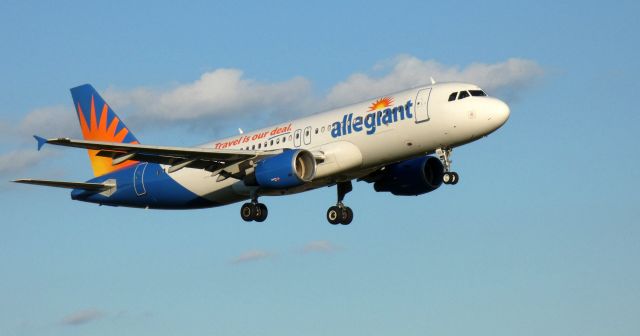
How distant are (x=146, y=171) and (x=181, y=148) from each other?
765cm

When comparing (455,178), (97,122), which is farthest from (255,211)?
(97,122)

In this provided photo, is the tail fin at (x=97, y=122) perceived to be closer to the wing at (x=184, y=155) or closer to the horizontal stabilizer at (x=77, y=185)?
the horizontal stabilizer at (x=77, y=185)

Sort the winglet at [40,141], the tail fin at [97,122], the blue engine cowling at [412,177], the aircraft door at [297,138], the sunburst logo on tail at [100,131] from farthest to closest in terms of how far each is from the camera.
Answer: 1. the tail fin at [97,122]
2. the sunburst logo on tail at [100,131]
3. the blue engine cowling at [412,177]
4. the aircraft door at [297,138]
5. the winglet at [40,141]

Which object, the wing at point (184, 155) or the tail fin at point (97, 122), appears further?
the tail fin at point (97, 122)

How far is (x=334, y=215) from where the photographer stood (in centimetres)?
5375

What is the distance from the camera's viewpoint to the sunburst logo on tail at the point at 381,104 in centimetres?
4834

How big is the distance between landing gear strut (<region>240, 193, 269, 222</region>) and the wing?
2.00 m

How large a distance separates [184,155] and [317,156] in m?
5.47

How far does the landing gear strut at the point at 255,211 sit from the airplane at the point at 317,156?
0.14 feet

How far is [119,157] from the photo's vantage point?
4950cm

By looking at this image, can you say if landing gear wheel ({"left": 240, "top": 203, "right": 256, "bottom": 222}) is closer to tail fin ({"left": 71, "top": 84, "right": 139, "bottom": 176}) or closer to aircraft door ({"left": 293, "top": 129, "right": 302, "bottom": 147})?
aircraft door ({"left": 293, "top": 129, "right": 302, "bottom": 147})

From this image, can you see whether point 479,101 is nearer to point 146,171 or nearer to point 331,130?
point 331,130

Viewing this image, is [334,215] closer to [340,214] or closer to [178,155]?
[340,214]

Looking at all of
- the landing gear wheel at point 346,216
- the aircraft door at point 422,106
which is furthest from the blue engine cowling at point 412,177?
the aircraft door at point 422,106
